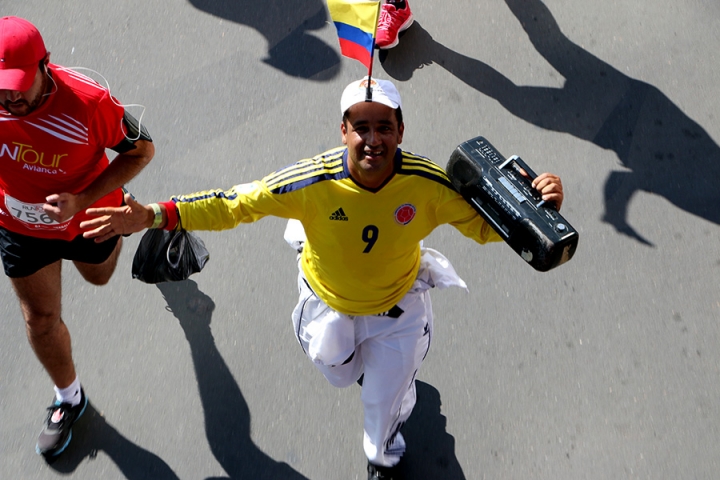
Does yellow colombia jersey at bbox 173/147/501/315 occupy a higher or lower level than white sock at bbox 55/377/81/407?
higher

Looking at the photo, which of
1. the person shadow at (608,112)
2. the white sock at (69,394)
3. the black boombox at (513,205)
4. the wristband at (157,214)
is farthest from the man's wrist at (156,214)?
the person shadow at (608,112)

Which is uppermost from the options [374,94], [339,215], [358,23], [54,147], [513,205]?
[358,23]

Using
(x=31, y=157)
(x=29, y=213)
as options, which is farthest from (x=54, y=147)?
(x=29, y=213)

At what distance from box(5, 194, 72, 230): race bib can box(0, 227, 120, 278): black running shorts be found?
5.5 inches

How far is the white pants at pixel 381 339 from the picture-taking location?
143 inches

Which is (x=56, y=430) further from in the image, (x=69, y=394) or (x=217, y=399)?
(x=217, y=399)

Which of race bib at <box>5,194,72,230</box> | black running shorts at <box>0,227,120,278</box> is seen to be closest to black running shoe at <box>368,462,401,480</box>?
black running shorts at <box>0,227,120,278</box>

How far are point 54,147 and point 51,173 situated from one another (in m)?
0.15

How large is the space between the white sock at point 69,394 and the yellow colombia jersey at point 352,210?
154 centimetres

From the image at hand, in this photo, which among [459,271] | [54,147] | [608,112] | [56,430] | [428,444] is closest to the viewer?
[54,147]

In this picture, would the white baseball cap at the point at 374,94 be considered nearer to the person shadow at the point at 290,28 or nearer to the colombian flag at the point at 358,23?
the colombian flag at the point at 358,23

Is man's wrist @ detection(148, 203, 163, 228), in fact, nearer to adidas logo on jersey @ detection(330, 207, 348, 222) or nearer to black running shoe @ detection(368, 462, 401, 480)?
adidas logo on jersey @ detection(330, 207, 348, 222)

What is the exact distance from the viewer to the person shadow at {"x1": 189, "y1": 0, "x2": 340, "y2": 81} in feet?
19.7

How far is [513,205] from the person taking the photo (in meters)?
3.01
